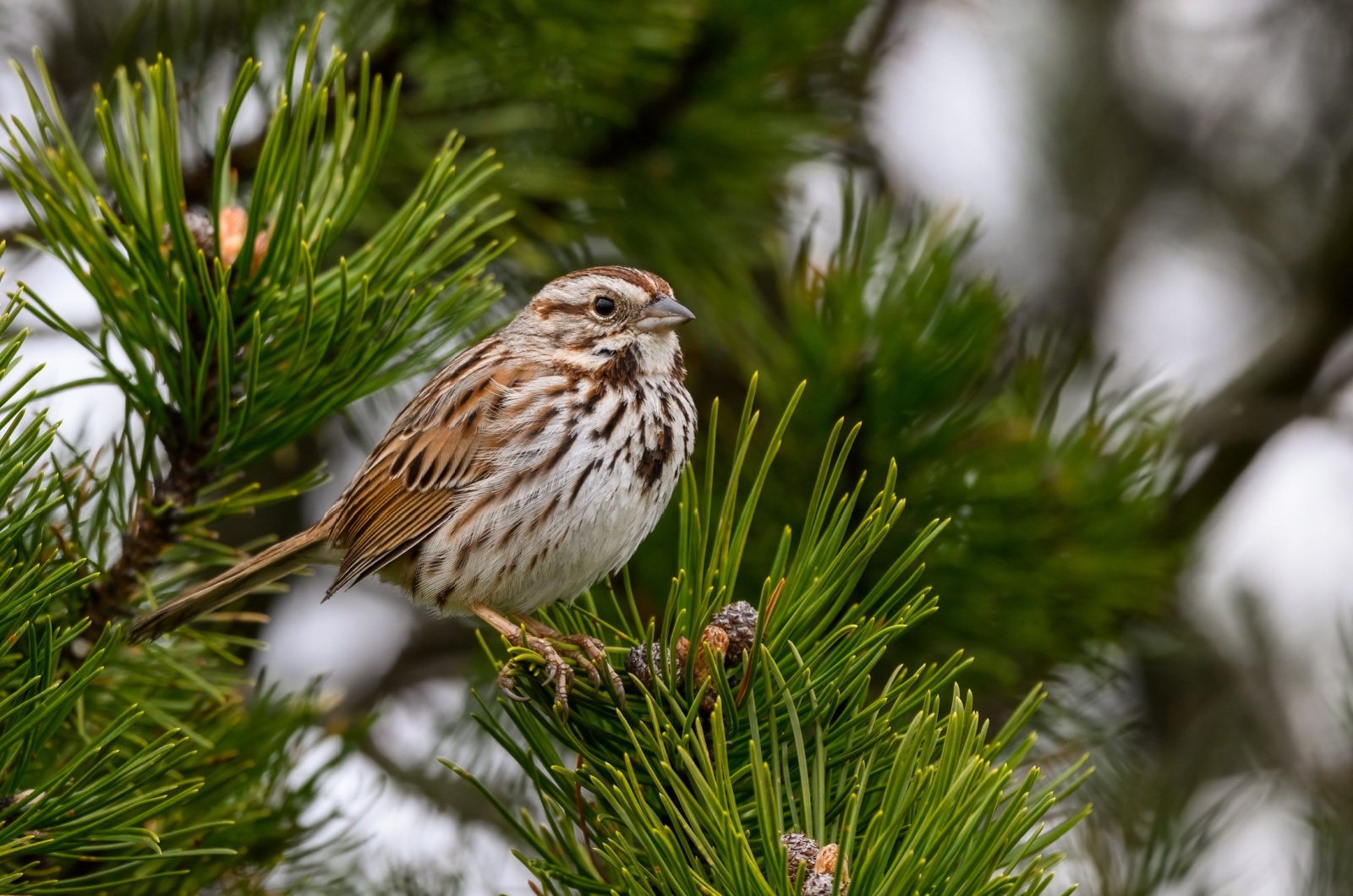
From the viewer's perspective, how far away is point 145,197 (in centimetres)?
266

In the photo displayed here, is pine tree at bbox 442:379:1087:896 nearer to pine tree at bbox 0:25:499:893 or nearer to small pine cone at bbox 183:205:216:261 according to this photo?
pine tree at bbox 0:25:499:893

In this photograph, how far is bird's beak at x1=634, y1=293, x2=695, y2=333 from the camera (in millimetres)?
3662

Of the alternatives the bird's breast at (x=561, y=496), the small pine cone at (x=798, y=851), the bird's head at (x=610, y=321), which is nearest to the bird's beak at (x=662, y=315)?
the bird's head at (x=610, y=321)

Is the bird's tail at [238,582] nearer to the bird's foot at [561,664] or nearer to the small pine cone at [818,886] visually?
the bird's foot at [561,664]

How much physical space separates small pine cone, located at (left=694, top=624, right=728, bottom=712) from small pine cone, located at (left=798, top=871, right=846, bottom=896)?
0.44m

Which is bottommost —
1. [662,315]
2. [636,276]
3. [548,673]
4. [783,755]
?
[783,755]

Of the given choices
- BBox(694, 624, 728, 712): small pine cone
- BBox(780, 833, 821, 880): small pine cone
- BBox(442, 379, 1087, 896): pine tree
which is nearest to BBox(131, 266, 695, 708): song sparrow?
BBox(442, 379, 1087, 896): pine tree

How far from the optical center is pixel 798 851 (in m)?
2.09

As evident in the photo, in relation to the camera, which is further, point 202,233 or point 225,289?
point 202,233

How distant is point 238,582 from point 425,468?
2.02 ft

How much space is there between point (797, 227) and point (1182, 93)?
3.98m

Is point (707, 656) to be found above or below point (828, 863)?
above

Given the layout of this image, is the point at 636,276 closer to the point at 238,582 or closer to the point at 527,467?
the point at 527,467

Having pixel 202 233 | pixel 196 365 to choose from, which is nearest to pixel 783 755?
pixel 196 365
